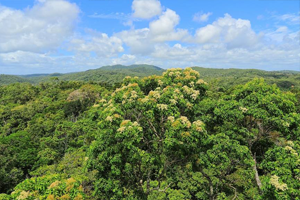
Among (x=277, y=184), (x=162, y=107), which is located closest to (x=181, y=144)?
(x=162, y=107)

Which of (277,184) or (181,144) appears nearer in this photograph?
(277,184)

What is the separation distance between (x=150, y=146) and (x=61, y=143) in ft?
93.9

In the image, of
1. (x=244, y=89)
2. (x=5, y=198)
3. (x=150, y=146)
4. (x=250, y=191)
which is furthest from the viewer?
(x=244, y=89)

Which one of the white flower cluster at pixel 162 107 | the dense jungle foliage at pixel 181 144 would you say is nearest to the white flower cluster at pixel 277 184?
the dense jungle foliage at pixel 181 144

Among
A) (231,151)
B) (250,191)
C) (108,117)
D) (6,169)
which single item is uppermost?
(108,117)

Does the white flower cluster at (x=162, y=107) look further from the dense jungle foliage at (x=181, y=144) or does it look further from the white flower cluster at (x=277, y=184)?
the white flower cluster at (x=277, y=184)

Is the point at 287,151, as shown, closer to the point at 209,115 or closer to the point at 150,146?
the point at 209,115

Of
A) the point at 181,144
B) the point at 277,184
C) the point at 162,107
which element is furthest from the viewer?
the point at 162,107

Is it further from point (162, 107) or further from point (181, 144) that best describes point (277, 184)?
point (162, 107)

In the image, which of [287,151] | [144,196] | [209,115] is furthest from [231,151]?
[144,196]

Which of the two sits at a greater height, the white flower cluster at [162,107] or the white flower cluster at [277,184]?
the white flower cluster at [162,107]

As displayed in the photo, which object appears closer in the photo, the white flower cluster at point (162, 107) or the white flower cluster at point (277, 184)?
the white flower cluster at point (277, 184)

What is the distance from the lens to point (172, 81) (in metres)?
11.2

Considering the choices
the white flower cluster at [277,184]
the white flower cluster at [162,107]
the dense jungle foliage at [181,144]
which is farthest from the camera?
the white flower cluster at [162,107]
